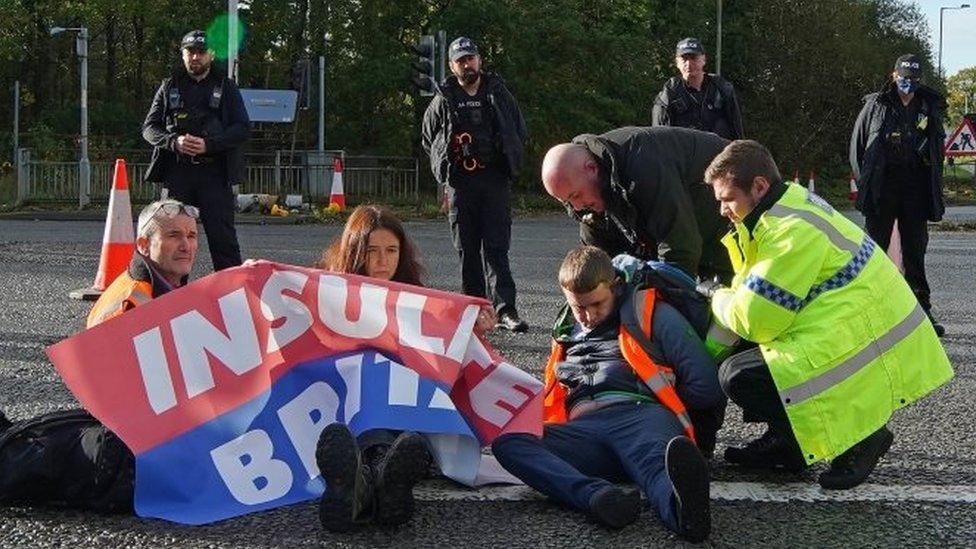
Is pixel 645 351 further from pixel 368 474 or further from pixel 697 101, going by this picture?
pixel 697 101

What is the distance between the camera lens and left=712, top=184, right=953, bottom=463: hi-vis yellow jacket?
409 centimetres

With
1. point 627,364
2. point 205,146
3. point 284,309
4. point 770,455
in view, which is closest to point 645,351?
point 627,364

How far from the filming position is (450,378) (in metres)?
4.16

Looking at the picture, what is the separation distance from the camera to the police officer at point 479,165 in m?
8.27

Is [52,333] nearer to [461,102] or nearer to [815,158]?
[461,102]

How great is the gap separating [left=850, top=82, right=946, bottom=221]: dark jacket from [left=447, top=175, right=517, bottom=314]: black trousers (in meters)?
2.56

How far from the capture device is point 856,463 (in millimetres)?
4223

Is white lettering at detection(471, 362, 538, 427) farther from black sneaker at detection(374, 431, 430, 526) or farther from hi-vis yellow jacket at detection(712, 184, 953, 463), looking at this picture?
hi-vis yellow jacket at detection(712, 184, 953, 463)

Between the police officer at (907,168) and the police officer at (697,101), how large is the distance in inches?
40.4

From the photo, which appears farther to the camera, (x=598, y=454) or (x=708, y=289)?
(x=708, y=289)

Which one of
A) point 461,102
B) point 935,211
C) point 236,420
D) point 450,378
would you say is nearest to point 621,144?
point 450,378

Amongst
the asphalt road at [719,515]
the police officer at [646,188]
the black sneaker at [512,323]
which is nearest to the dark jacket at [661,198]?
the police officer at [646,188]

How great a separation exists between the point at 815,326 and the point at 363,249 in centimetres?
176

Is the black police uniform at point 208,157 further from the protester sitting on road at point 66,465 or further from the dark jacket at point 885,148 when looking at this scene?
the dark jacket at point 885,148
